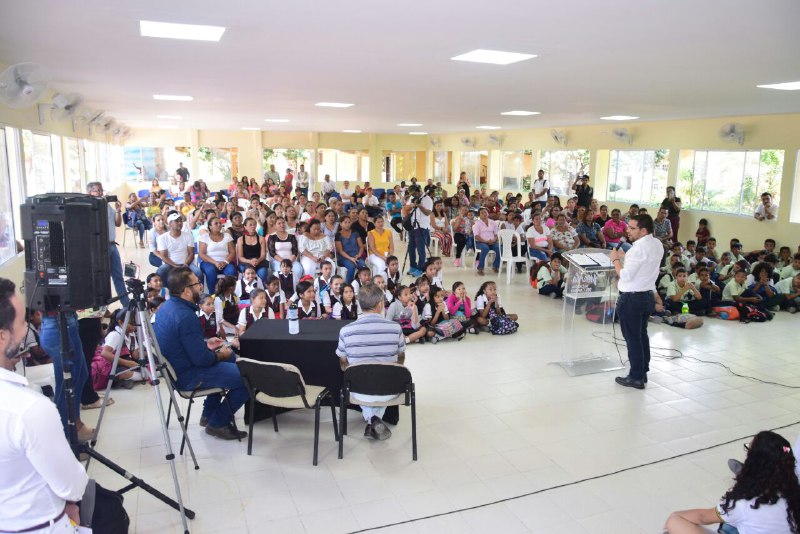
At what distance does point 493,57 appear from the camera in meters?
5.24

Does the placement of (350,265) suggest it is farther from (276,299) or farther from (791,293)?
(791,293)

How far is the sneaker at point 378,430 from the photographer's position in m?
4.12

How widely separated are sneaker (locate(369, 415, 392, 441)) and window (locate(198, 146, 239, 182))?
61.5ft

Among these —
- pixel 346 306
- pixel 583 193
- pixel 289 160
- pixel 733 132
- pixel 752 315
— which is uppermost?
pixel 733 132

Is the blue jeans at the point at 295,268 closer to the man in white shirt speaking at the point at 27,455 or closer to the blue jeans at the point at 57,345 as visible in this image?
the blue jeans at the point at 57,345

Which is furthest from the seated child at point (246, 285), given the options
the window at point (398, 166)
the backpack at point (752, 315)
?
the window at point (398, 166)

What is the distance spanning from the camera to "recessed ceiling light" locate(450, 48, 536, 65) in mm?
5004

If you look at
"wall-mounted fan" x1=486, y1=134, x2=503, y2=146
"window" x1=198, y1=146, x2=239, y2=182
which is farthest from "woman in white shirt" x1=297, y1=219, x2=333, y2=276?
"window" x1=198, y1=146, x2=239, y2=182

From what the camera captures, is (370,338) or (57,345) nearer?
(57,345)

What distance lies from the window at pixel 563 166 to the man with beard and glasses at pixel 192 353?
13.6 m

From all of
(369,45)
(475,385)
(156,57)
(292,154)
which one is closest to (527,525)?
(475,385)

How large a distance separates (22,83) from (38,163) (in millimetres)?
4089

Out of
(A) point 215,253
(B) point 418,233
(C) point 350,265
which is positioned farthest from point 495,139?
(A) point 215,253

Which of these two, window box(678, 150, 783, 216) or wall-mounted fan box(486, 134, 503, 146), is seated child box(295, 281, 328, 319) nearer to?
window box(678, 150, 783, 216)
